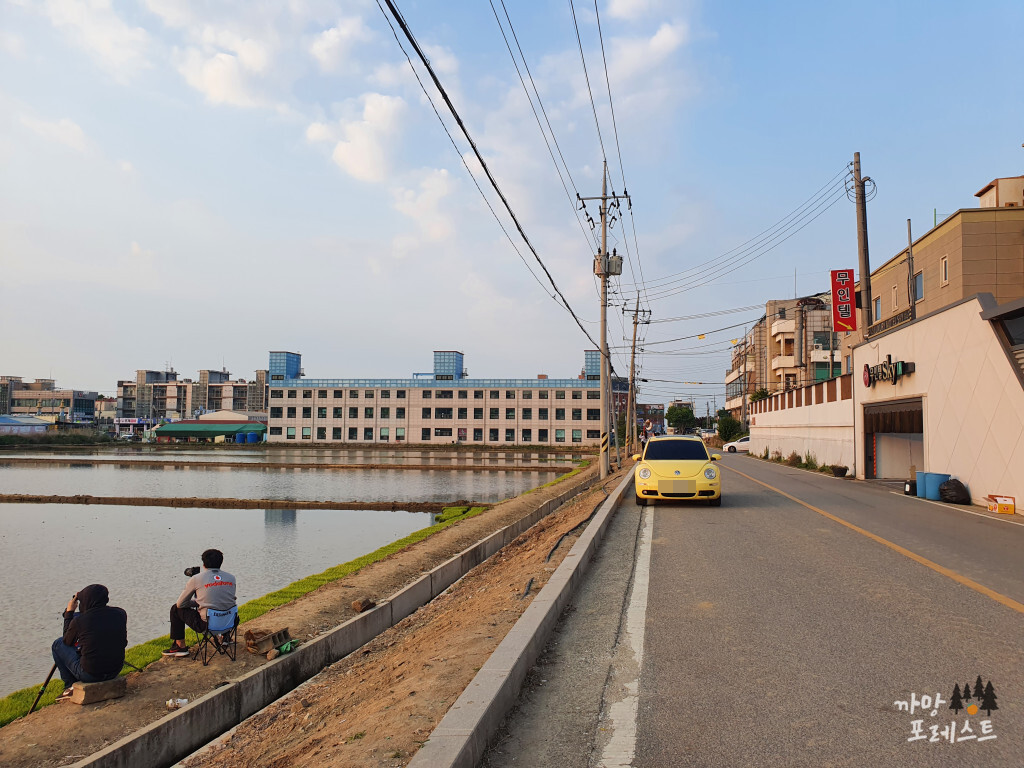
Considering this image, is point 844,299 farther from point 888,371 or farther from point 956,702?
point 956,702

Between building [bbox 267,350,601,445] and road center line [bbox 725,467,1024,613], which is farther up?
building [bbox 267,350,601,445]

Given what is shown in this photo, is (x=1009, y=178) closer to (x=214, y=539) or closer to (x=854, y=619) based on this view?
(x=854, y=619)

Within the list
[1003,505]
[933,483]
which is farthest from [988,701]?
[933,483]

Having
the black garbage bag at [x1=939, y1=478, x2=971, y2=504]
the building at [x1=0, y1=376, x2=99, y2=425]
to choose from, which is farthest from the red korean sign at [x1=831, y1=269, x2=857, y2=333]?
the building at [x1=0, y1=376, x2=99, y2=425]

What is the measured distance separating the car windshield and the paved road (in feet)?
19.0

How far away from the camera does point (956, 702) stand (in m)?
4.43

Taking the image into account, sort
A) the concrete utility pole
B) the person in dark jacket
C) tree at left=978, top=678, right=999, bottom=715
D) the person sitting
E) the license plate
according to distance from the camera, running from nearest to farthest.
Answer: tree at left=978, top=678, right=999, bottom=715 → the person in dark jacket → the person sitting → the license plate → the concrete utility pole

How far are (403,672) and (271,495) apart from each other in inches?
1257

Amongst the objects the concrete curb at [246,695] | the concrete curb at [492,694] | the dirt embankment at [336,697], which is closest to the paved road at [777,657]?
the concrete curb at [492,694]

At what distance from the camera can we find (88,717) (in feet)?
22.7

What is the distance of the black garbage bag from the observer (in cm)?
1811

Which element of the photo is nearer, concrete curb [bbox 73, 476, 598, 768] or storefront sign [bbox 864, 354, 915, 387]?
concrete curb [bbox 73, 476, 598, 768]

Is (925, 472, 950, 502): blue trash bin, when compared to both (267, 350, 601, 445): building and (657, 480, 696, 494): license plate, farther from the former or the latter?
(267, 350, 601, 445): building

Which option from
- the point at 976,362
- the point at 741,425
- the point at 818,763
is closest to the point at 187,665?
the point at 818,763
